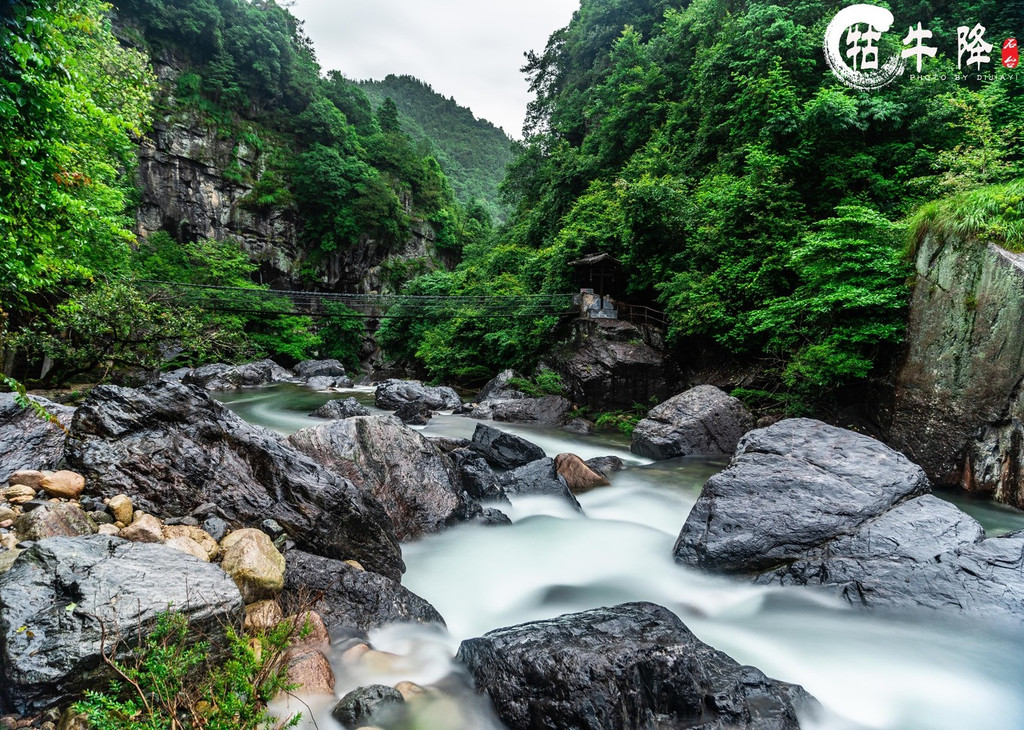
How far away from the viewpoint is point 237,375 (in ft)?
68.5

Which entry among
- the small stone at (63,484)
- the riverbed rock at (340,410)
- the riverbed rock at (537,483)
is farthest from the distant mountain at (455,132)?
the small stone at (63,484)

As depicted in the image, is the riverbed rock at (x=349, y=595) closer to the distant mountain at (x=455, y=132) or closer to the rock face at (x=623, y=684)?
the rock face at (x=623, y=684)

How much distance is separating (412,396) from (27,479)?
1232 centimetres

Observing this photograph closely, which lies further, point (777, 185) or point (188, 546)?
point (777, 185)

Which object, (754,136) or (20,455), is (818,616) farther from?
(754,136)

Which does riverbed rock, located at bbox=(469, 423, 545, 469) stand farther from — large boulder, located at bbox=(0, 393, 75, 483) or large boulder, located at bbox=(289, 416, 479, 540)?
large boulder, located at bbox=(0, 393, 75, 483)

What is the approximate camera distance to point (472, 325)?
63.1ft

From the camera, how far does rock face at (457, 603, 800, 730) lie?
2.59 m

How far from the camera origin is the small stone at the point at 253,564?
308 centimetres

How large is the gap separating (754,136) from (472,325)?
11544mm

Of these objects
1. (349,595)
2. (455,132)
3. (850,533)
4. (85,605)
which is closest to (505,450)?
(349,595)

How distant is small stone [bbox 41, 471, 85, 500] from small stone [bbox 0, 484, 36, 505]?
0.27 ft

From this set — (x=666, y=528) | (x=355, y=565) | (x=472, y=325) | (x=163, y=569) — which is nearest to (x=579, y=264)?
(x=472, y=325)

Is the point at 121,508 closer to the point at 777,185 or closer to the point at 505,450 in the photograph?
the point at 505,450
